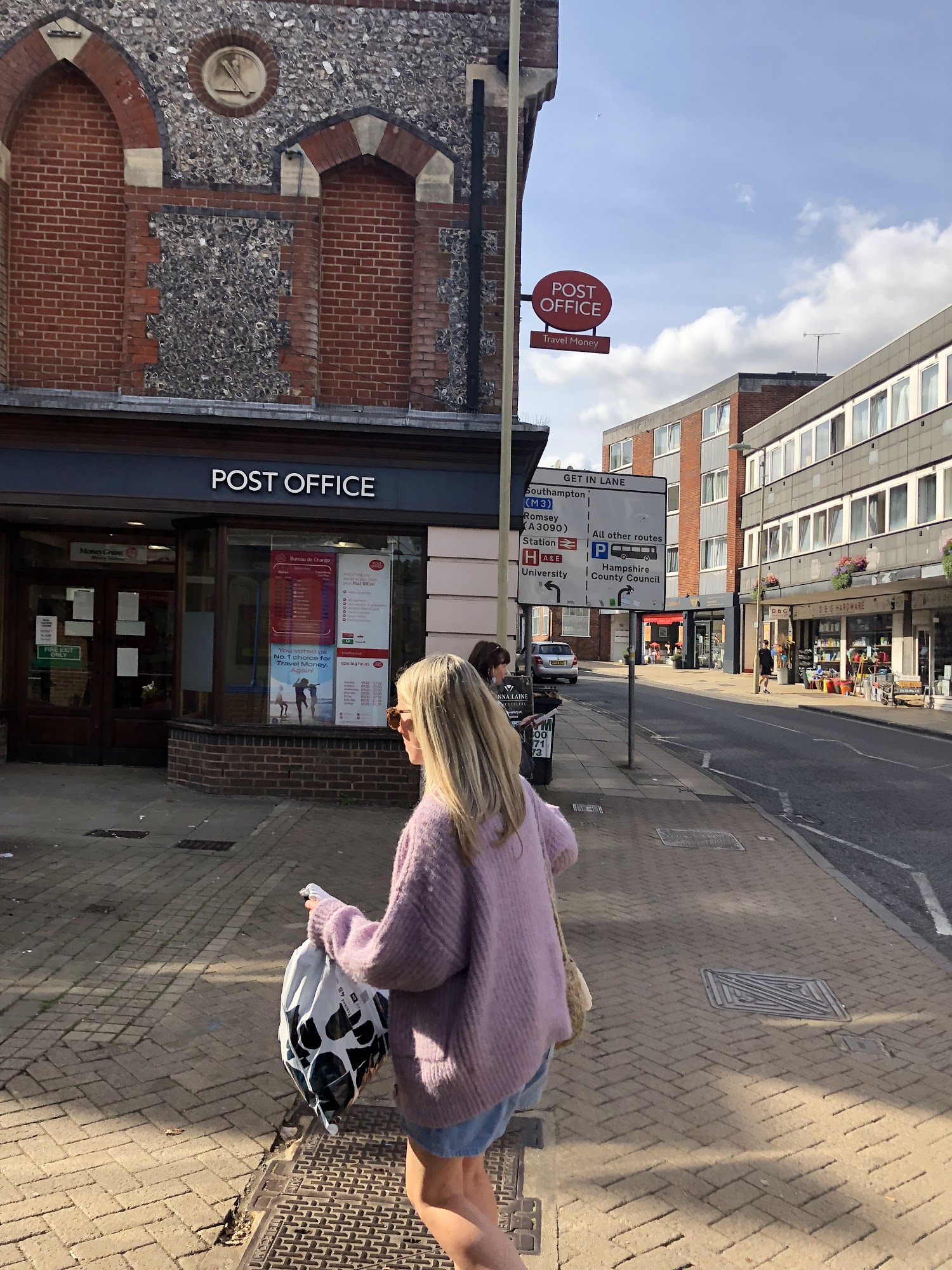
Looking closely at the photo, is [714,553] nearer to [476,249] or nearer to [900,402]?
[900,402]

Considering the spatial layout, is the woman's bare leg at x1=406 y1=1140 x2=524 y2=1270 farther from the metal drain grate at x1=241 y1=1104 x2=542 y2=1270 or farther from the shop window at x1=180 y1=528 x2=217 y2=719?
the shop window at x1=180 y1=528 x2=217 y2=719

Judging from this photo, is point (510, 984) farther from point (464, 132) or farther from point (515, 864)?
point (464, 132)

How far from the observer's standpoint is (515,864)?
239 cm

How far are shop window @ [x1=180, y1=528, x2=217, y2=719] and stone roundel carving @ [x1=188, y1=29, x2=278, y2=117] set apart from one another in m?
4.50

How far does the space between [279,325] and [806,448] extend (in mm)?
33291

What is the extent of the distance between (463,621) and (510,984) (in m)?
8.22

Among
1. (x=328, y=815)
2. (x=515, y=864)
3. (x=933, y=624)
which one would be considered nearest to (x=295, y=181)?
(x=328, y=815)

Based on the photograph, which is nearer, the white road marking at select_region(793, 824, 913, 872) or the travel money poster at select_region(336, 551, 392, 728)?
the white road marking at select_region(793, 824, 913, 872)

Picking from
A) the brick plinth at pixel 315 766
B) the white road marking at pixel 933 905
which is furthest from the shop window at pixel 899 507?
the brick plinth at pixel 315 766

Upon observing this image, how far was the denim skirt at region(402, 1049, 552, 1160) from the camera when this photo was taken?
2.37 m

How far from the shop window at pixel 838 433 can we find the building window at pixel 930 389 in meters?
6.47

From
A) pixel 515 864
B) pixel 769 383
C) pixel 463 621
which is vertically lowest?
pixel 515 864

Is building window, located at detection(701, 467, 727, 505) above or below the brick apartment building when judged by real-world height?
above

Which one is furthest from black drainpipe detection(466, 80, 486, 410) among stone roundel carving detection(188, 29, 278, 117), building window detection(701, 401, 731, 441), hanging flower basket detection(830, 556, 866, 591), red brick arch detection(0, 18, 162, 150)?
building window detection(701, 401, 731, 441)
